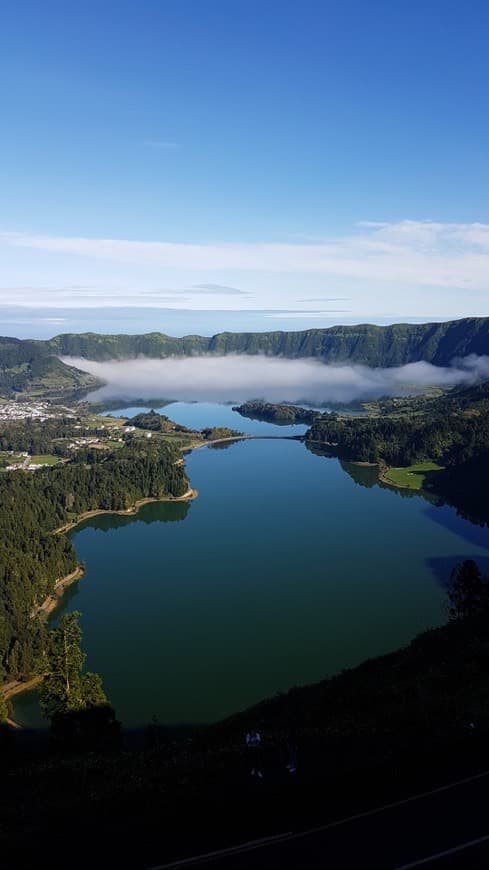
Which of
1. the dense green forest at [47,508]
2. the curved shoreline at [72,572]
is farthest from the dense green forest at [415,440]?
the dense green forest at [47,508]

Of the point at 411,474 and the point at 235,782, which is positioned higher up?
the point at 235,782

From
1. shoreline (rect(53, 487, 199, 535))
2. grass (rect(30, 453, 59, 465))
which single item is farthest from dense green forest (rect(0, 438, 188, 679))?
grass (rect(30, 453, 59, 465))

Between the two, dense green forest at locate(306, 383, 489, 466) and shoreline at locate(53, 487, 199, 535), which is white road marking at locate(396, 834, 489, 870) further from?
dense green forest at locate(306, 383, 489, 466)

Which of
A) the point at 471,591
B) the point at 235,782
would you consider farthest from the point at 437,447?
the point at 235,782

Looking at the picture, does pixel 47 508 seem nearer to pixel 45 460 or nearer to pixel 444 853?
pixel 45 460

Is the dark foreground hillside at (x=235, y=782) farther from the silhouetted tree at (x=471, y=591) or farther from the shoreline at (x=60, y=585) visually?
the silhouetted tree at (x=471, y=591)

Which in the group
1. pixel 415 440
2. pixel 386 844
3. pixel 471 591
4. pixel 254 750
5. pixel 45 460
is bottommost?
pixel 45 460
